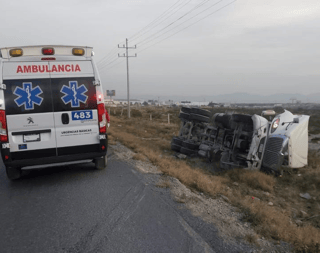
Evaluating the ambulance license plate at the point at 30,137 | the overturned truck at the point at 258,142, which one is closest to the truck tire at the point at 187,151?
the overturned truck at the point at 258,142

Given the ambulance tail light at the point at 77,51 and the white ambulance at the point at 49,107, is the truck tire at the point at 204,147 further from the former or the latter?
the ambulance tail light at the point at 77,51

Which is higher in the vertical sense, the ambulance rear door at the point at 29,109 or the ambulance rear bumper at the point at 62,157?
the ambulance rear door at the point at 29,109

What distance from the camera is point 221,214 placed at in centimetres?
420

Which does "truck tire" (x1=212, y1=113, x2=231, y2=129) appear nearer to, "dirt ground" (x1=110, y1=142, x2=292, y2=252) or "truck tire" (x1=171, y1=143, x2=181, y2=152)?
"truck tire" (x1=171, y1=143, x2=181, y2=152)

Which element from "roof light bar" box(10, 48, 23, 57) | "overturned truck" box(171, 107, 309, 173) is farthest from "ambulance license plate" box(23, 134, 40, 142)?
"overturned truck" box(171, 107, 309, 173)

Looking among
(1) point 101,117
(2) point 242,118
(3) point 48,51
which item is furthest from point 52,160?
(2) point 242,118

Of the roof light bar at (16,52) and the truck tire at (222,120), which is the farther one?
the truck tire at (222,120)

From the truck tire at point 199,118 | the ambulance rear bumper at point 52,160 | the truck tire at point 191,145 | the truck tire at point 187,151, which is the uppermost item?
the truck tire at point 199,118

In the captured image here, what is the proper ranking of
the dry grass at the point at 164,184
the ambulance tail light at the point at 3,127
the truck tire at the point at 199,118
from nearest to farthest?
the ambulance tail light at the point at 3,127 < the dry grass at the point at 164,184 < the truck tire at the point at 199,118

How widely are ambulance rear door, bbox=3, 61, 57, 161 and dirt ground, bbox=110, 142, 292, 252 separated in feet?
8.83

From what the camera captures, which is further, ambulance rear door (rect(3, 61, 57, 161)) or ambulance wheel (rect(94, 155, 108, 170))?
ambulance wheel (rect(94, 155, 108, 170))

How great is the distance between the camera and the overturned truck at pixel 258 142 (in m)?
7.84

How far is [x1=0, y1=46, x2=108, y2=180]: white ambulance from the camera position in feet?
16.8

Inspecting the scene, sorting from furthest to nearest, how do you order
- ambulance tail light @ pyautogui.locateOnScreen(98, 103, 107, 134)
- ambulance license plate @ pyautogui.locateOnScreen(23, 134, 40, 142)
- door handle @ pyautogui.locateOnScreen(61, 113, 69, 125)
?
ambulance tail light @ pyautogui.locateOnScreen(98, 103, 107, 134)
door handle @ pyautogui.locateOnScreen(61, 113, 69, 125)
ambulance license plate @ pyautogui.locateOnScreen(23, 134, 40, 142)
